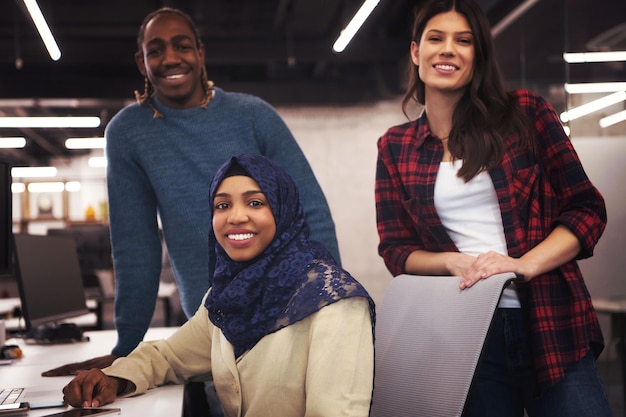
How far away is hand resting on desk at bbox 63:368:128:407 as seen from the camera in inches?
67.2

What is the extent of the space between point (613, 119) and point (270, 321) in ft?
8.49

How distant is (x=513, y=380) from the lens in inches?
67.5

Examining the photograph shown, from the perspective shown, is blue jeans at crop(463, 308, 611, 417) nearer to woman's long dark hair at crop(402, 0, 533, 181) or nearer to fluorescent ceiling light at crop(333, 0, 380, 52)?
woman's long dark hair at crop(402, 0, 533, 181)

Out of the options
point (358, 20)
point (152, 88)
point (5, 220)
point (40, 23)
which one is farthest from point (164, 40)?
point (358, 20)

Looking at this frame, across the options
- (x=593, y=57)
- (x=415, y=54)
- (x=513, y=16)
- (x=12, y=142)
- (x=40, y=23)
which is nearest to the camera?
(x=415, y=54)

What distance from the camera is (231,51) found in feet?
31.0

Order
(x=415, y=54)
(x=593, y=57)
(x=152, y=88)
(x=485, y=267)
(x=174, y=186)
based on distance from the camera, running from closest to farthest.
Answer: (x=485, y=267) < (x=415, y=54) < (x=174, y=186) < (x=152, y=88) < (x=593, y=57)

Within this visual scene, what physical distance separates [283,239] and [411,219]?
0.39 metres

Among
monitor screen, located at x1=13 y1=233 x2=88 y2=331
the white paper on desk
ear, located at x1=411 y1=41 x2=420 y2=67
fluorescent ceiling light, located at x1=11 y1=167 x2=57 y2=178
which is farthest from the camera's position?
fluorescent ceiling light, located at x1=11 y1=167 x2=57 y2=178

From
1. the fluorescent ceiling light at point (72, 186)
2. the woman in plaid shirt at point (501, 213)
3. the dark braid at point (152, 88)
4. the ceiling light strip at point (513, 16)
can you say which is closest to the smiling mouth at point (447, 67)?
the woman in plaid shirt at point (501, 213)

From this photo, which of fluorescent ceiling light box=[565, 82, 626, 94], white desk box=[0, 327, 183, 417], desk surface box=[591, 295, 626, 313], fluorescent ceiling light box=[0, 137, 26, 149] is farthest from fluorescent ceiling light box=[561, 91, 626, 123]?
fluorescent ceiling light box=[0, 137, 26, 149]

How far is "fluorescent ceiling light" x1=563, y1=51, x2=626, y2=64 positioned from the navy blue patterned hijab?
2.50 metres

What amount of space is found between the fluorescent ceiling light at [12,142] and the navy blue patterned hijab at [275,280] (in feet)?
27.0

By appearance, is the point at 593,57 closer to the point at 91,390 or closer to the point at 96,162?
the point at 91,390
